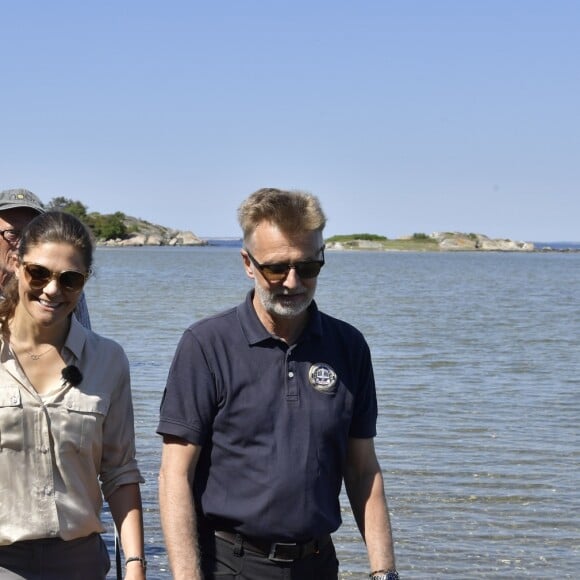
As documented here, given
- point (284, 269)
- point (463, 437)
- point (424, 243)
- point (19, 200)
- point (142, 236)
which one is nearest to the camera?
point (284, 269)

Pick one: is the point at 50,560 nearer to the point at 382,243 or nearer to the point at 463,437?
the point at 463,437

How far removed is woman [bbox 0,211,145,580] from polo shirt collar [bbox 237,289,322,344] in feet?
1.44

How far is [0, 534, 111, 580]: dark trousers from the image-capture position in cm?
373

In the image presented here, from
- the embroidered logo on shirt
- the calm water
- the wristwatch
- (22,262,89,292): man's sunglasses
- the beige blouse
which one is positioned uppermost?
(22,262,89,292): man's sunglasses

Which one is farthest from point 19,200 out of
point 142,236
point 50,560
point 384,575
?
point 142,236

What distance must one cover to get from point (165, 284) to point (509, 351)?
1367 inches

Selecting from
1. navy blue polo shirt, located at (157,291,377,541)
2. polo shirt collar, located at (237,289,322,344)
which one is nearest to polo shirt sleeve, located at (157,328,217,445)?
navy blue polo shirt, located at (157,291,377,541)

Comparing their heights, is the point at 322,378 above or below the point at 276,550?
above

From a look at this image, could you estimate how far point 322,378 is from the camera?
400 cm

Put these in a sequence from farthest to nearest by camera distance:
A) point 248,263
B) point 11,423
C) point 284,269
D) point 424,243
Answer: point 424,243, point 248,263, point 284,269, point 11,423

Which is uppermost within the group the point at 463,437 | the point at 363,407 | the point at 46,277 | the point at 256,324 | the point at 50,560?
the point at 46,277

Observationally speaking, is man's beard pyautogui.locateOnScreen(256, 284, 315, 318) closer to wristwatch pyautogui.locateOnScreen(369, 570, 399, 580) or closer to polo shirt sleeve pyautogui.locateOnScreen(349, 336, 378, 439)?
polo shirt sleeve pyautogui.locateOnScreen(349, 336, 378, 439)

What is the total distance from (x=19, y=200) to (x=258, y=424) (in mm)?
1807

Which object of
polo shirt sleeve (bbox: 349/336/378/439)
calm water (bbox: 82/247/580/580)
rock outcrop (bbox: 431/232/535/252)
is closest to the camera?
polo shirt sleeve (bbox: 349/336/378/439)
